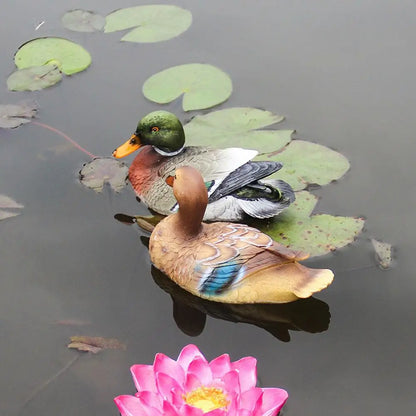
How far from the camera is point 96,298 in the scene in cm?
427

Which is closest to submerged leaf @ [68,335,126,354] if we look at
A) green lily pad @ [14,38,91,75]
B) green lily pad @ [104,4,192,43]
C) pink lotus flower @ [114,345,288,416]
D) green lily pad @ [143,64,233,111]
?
pink lotus flower @ [114,345,288,416]

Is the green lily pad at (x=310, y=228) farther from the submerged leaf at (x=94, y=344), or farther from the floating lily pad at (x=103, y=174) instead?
the submerged leaf at (x=94, y=344)

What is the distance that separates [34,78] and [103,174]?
147cm

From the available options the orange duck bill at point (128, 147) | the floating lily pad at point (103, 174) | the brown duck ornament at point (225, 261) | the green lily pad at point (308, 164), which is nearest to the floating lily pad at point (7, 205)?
the floating lily pad at point (103, 174)

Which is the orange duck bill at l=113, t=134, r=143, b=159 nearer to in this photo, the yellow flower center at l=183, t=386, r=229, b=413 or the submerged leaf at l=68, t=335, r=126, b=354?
the submerged leaf at l=68, t=335, r=126, b=354

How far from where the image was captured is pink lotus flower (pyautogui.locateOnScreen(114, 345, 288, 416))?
9.46 feet

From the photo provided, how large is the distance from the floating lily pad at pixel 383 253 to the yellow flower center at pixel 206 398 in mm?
1816

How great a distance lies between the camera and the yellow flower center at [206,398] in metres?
2.92

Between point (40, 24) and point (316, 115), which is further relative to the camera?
point (40, 24)

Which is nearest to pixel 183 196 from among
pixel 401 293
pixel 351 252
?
pixel 351 252

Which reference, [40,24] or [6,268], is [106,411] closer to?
[6,268]

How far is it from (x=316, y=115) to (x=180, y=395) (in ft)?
11.0

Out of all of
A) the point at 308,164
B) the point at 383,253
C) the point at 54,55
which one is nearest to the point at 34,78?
the point at 54,55

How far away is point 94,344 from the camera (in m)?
3.96
